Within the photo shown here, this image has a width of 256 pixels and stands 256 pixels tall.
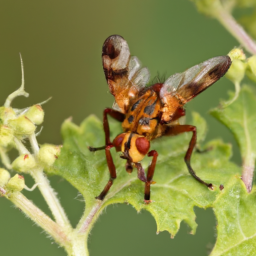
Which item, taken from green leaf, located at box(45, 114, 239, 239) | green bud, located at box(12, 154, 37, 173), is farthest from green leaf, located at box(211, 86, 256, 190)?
green bud, located at box(12, 154, 37, 173)

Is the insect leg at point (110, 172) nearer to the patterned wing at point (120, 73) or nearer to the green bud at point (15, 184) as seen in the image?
the patterned wing at point (120, 73)

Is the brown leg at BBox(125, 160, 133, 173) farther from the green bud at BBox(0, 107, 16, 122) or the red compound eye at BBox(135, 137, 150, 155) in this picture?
the green bud at BBox(0, 107, 16, 122)

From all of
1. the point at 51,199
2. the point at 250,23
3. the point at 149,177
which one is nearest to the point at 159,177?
the point at 149,177

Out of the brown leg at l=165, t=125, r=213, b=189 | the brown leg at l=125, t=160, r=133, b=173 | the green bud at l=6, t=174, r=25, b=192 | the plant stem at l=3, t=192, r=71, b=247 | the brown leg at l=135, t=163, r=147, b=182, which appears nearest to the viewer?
the green bud at l=6, t=174, r=25, b=192

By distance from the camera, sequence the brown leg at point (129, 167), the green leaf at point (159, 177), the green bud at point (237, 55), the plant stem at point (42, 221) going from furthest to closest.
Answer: the green bud at point (237, 55)
the brown leg at point (129, 167)
the green leaf at point (159, 177)
the plant stem at point (42, 221)

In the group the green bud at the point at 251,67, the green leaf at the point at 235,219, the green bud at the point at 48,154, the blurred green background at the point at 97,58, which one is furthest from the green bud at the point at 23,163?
the blurred green background at the point at 97,58

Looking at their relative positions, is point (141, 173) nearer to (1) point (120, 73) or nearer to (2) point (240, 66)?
(1) point (120, 73)
